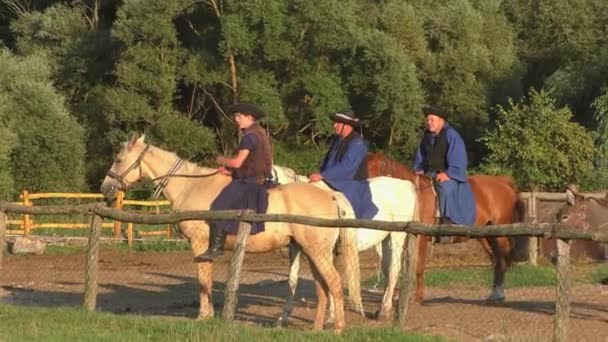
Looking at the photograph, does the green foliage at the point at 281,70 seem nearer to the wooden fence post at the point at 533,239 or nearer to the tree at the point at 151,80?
the tree at the point at 151,80

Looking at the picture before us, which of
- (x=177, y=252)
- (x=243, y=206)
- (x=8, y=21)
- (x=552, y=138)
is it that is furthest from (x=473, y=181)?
(x=8, y=21)

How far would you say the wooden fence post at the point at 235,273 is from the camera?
37.7 ft

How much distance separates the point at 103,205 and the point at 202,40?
92.1 feet

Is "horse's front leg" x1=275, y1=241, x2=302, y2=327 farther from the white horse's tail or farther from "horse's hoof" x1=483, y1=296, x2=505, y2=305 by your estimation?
"horse's hoof" x1=483, y1=296, x2=505, y2=305

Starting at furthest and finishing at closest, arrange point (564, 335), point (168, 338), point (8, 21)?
point (8, 21) < point (168, 338) < point (564, 335)

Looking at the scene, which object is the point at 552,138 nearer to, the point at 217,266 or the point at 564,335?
the point at 217,266

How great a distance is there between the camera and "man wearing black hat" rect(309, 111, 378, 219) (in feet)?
Answer: 44.5

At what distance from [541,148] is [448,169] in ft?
74.8

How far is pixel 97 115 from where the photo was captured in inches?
1644

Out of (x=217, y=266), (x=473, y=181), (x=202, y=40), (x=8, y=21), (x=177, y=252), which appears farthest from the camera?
(x=8, y=21)

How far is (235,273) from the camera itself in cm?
1159

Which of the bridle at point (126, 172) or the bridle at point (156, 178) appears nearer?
the bridle at point (156, 178)

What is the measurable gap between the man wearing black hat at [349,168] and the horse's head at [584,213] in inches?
102

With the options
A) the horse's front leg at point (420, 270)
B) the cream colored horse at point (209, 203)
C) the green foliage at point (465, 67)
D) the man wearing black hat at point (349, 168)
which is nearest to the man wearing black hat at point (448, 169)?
the horse's front leg at point (420, 270)
